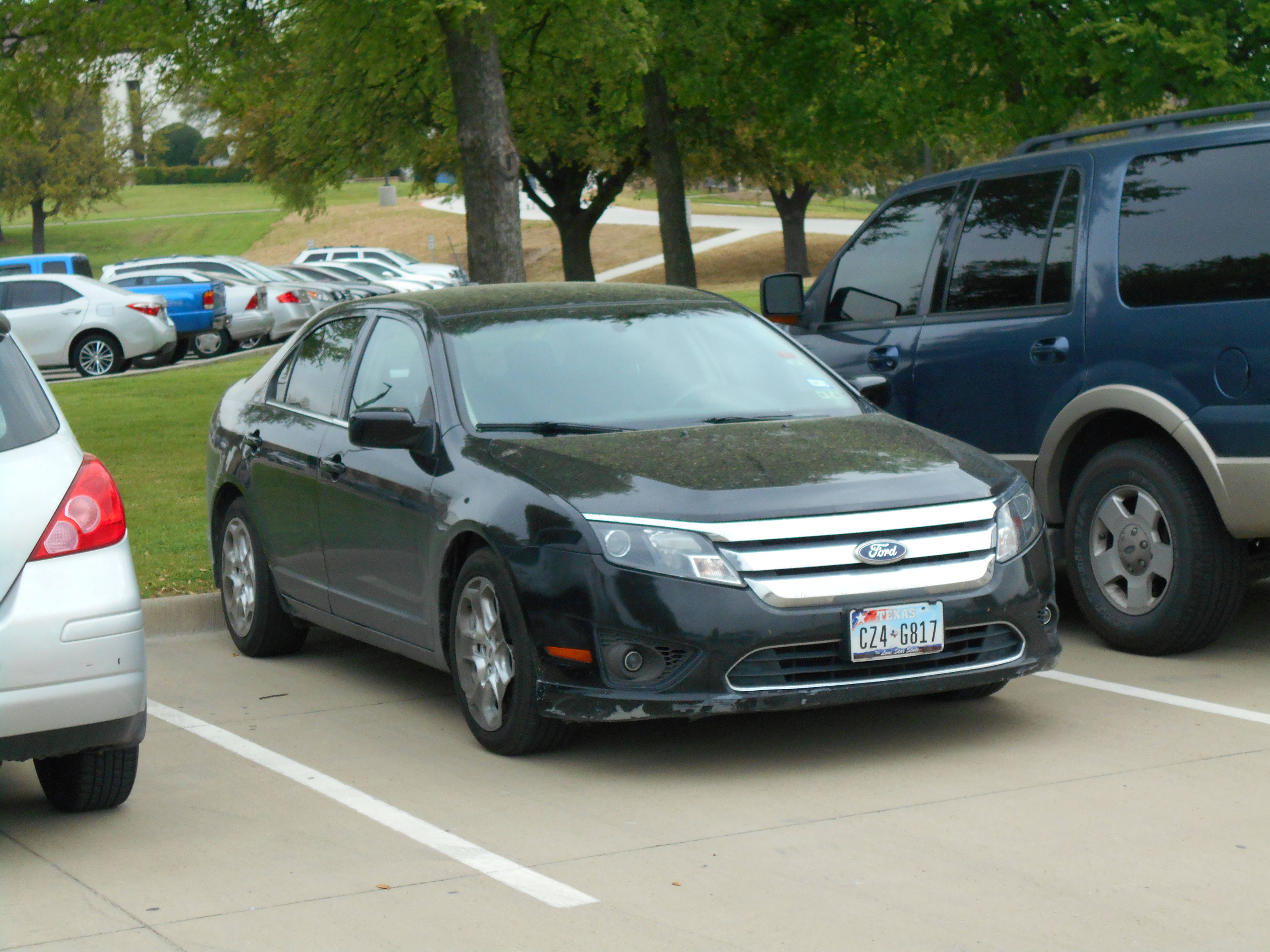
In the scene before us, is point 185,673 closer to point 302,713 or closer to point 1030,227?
point 302,713

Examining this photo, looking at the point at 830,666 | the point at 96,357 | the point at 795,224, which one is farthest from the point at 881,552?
the point at 795,224

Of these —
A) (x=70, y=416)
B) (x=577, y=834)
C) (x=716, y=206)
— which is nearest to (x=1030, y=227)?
(x=577, y=834)

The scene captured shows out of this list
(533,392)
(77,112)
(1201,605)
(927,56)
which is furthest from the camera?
(77,112)

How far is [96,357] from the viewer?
26453 millimetres

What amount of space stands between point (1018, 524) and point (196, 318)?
24.7 metres

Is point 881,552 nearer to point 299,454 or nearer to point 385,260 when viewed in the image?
point 299,454

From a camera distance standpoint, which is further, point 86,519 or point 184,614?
point 184,614

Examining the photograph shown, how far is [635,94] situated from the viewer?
22.6 meters

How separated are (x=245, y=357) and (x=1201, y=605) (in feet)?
73.8

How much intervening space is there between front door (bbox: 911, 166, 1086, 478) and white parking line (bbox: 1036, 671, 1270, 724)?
3.84 ft

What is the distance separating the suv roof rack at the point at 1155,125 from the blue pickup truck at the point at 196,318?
2197 centimetres

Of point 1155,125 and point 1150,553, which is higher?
point 1155,125

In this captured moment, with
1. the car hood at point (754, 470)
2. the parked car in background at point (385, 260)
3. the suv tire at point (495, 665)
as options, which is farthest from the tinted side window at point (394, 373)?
the parked car in background at point (385, 260)

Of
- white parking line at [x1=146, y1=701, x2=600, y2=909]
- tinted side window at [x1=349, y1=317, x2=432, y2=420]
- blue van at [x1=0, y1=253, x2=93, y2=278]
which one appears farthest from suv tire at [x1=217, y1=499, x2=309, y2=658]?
blue van at [x1=0, y1=253, x2=93, y2=278]
